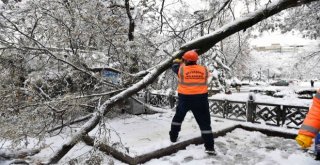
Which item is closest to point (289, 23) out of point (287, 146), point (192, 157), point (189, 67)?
point (287, 146)

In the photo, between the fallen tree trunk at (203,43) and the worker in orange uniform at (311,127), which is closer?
the worker in orange uniform at (311,127)

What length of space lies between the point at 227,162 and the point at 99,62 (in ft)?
13.6

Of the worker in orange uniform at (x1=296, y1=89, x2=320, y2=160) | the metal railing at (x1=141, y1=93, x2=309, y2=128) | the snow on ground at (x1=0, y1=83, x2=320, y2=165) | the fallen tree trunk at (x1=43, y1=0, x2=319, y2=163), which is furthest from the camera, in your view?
the metal railing at (x1=141, y1=93, x2=309, y2=128)

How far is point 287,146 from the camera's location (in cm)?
666

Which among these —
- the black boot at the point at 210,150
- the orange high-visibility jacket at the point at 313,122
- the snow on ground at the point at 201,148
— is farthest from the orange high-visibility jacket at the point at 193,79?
the orange high-visibility jacket at the point at 313,122

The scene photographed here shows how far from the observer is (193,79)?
589 cm

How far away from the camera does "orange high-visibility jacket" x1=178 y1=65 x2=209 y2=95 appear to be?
589cm

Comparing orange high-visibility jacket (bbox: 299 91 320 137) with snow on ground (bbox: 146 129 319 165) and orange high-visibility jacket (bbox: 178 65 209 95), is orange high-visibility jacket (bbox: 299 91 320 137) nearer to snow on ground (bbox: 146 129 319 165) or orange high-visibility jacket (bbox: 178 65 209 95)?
snow on ground (bbox: 146 129 319 165)

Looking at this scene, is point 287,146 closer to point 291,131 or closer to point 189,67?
point 291,131

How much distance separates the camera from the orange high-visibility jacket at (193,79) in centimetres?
589

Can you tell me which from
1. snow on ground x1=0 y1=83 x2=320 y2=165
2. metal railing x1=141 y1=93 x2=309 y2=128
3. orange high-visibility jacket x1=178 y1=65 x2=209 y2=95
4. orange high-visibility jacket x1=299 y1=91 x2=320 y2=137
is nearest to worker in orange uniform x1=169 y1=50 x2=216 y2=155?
orange high-visibility jacket x1=178 y1=65 x2=209 y2=95

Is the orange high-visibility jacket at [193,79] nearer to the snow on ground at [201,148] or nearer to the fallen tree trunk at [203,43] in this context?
the fallen tree trunk at [203,43]

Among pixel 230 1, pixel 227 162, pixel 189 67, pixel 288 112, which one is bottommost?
pixel 227 162

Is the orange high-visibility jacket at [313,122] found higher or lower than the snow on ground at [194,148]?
higher
